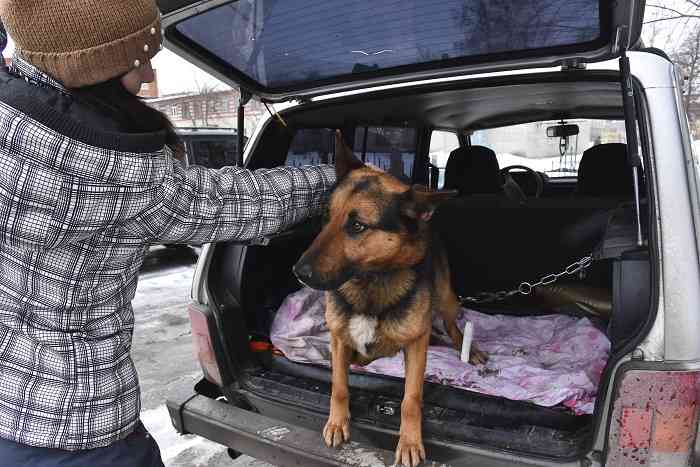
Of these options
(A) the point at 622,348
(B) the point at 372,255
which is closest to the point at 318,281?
(B) the point at 372,255

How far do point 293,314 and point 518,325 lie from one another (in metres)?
1.58

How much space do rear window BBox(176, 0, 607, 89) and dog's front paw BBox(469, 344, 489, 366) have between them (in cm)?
157

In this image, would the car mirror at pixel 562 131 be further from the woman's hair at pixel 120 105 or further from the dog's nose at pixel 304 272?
the woman's hair at pixel 120 105

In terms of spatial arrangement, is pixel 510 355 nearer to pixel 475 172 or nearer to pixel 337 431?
pixel 337 431

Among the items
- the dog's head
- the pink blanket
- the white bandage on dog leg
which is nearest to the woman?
the dog's head

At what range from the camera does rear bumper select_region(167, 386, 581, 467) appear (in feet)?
6.00

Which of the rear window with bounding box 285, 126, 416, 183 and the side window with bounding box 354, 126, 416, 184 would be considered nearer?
the rear window with bounding box 285, 126, 416, 183

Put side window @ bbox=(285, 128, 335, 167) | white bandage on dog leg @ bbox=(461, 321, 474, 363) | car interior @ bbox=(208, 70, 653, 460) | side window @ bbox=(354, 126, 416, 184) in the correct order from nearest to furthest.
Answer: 1. car interior @ bbox=(208, 70, 653, 460)
2. white bandage on dog leg @ bbox=(461, 321, 474, 363)
3. side window @ bbox=(285, 128, 335, 167)
4. side window @ bbox=(354, 126, 416, 184)

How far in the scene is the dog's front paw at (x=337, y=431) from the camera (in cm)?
202

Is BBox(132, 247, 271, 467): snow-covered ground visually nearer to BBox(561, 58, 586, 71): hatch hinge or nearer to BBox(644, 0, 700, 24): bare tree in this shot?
BBox(561, 58, 586, 71): hatch hinge

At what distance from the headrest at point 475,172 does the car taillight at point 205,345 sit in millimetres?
2544

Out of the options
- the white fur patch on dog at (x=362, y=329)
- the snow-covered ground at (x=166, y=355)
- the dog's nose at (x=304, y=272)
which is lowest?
the snow-covered ground at (x=166, y=355)

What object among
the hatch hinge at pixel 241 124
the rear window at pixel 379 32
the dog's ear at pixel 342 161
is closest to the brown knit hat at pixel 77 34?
the rear window at pixel 379 32

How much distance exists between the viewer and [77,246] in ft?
4.28
